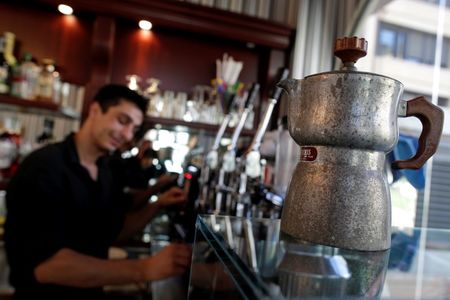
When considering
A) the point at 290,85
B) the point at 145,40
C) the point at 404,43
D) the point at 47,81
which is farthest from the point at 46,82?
the point at 404,43

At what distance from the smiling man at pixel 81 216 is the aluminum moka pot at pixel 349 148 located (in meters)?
0.47

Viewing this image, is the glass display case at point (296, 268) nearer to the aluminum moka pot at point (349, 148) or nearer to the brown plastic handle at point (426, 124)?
the aluminum moka pot at point (349, 148)

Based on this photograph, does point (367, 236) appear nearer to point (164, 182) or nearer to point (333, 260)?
point (333, 260)

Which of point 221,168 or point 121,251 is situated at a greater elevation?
point 221,168

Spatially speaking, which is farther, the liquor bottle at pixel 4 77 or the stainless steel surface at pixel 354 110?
the liquor bottle at pixel 4 77

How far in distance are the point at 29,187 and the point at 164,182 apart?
733 mm

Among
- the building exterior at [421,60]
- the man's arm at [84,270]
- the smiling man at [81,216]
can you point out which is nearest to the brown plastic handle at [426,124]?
the smiling man at [81,216]

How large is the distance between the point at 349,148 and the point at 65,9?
203 cm

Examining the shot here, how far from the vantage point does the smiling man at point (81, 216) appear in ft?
3.57

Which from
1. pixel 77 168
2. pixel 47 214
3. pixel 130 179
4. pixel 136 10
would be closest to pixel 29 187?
pixel 47 214

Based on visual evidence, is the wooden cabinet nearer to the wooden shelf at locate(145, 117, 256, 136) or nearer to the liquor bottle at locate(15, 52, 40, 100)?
the wooden shelf at locate(145, 117, 256, 136)

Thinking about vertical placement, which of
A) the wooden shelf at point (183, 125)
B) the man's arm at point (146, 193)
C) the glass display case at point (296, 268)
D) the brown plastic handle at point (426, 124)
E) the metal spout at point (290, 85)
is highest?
the wooden shelf at point (183, 125)

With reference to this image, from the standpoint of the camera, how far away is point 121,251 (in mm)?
2041

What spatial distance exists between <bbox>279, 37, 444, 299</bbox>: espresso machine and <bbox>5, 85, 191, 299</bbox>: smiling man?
1.52 feet
